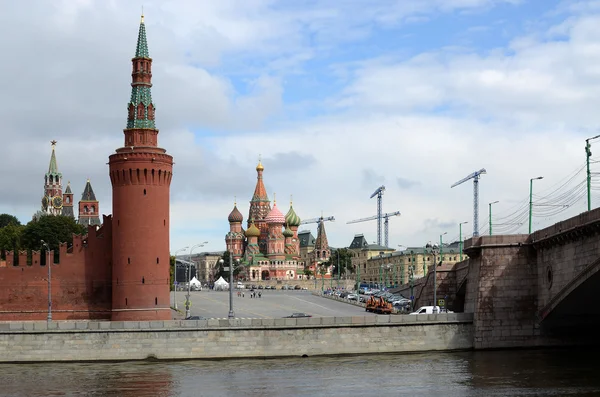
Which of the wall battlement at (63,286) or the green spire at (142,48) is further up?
the green spire at (142,48)

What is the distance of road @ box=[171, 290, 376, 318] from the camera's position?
94.1 m

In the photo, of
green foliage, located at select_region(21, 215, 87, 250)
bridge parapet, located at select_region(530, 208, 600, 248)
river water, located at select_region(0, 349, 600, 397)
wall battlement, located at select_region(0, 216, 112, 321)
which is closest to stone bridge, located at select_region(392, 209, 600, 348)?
bridge parapet, located at select_region(530, 208, 600, 248)

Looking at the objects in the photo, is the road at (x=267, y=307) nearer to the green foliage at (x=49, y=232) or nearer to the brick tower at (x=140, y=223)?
the brick tower at (x=140, y=223)

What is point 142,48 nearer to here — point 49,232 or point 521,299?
point 521,299

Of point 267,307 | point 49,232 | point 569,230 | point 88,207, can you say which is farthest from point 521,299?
point 88,207

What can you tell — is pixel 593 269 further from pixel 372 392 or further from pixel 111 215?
pixel 111 215

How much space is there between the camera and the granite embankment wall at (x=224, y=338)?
61250 mm

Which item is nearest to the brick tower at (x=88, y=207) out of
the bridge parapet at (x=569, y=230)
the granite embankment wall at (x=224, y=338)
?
the granite embankment wall at (x=224, y=338)

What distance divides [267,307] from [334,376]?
53.0 metres

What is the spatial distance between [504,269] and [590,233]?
1014 cm

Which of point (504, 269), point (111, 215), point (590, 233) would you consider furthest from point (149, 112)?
point (590, 233)

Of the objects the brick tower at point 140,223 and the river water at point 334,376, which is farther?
the brick tower at point 140,223

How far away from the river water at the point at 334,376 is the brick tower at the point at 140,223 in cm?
1642

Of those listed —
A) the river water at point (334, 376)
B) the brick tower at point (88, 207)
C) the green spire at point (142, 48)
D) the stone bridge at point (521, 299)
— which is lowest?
the river water at point (334, 376)
